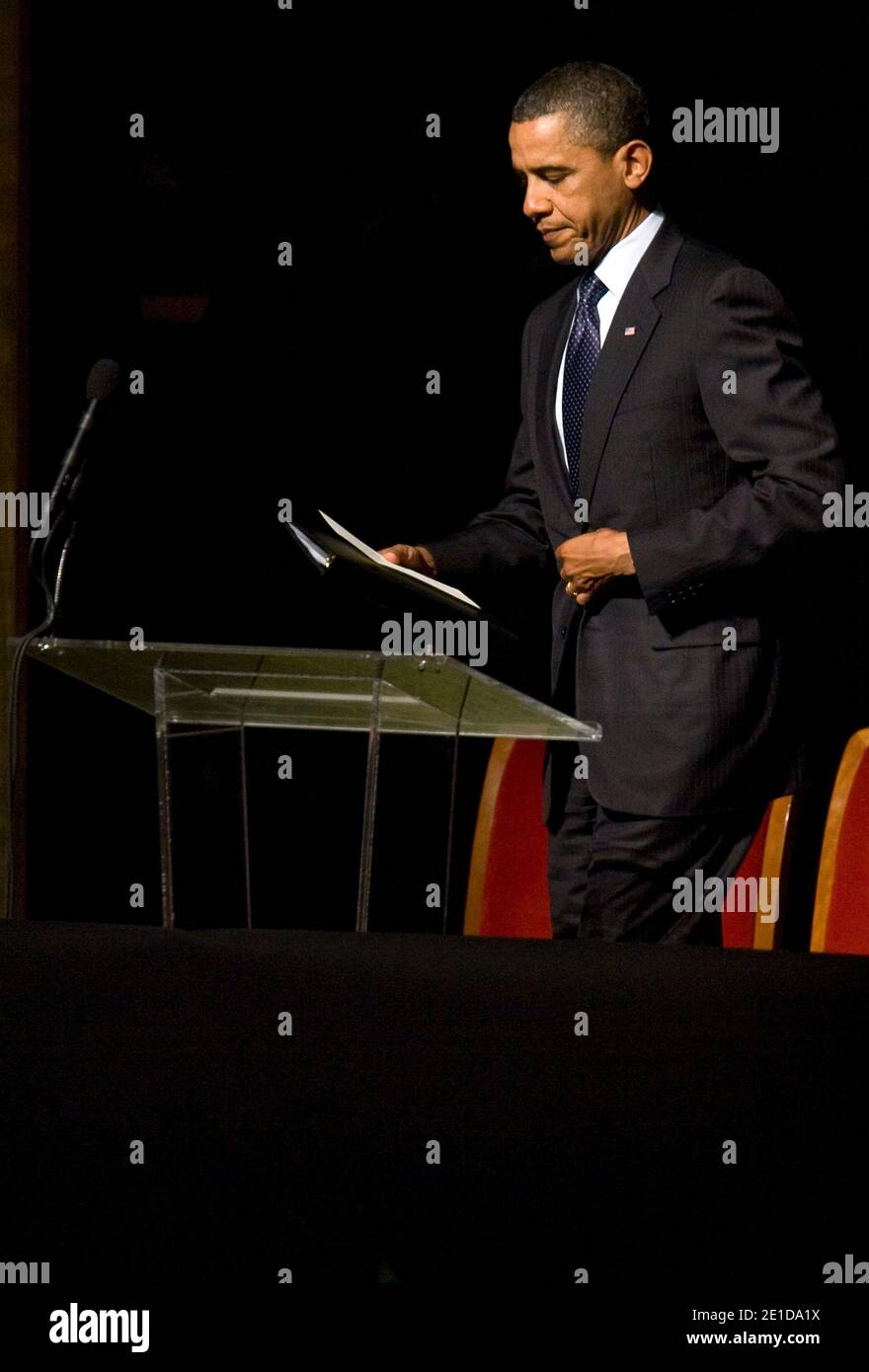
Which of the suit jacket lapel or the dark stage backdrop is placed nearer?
the suit jacket lapel

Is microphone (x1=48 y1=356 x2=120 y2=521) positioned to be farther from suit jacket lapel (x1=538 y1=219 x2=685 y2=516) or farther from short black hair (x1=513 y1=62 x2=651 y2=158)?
short black hair (x1=513 y1=62 x2=651 y2=158)

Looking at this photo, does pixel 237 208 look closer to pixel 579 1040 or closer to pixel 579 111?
pixel 579 111

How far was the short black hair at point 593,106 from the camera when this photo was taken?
81.8 inches

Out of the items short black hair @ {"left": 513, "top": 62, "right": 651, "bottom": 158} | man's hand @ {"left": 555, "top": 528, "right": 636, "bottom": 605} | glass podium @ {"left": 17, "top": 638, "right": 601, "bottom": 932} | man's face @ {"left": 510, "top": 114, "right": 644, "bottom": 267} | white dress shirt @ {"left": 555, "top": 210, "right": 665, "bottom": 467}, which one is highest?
short black hair @ {"left": 513, "top": 62, "right": 651, "bottom": 158}

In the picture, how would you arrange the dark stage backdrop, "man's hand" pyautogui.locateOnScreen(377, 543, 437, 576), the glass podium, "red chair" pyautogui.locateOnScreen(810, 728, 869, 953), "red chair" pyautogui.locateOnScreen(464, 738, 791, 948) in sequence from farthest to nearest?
the dark stage backdrop, "red chair" pyautogui.locateOnScreen(464, 738, 791, 948), "man's hand" pyautogui.locateOnScreen(377, 543, 437, 576), "red chair" pyautogui.locateOnScreen(810, 728, 869, 953), the glass podium

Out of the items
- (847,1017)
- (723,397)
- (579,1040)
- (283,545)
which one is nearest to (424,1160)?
(579,1040)

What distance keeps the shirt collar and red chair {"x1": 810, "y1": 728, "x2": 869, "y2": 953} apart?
689 millimetres

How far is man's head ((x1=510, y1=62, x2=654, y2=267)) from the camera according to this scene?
208 centimetres

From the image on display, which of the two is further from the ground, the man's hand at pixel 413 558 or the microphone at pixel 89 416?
the microphone at pixel 89 416

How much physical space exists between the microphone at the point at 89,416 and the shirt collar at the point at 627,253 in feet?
2.49

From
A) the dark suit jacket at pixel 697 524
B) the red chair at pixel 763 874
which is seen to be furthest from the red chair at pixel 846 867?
the dark suit jacket at pixel 697 524

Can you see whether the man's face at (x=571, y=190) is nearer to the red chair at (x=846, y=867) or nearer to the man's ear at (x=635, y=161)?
the man's ear at (x=635, y=161)

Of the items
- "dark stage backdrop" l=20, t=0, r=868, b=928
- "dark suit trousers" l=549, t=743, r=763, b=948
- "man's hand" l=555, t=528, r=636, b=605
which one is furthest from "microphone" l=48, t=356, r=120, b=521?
"dark stage backdrop" l=20, t=0, r=868, b=928

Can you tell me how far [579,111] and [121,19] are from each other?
4.00 feet
